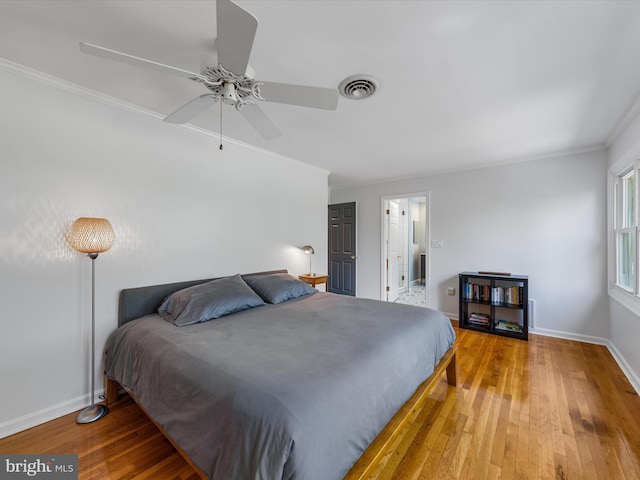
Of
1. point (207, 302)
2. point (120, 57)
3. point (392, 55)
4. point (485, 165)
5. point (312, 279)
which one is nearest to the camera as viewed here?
point (120, 57)

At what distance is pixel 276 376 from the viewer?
1.21m

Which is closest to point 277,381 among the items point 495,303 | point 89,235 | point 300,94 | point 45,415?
point 300,94

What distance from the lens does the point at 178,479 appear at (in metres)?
1.44

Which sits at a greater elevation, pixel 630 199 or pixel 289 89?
pixel 289 89

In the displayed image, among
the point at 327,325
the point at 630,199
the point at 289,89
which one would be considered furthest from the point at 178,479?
the point at 630,199

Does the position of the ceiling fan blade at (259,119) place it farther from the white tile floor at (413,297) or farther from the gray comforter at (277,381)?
the white tile floor at (413,297)

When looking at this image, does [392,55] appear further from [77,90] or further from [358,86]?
[77,90]

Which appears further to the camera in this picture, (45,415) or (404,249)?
(404,249)

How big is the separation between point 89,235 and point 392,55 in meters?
2.34

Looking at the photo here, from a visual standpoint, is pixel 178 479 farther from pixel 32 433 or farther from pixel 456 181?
pixel 456 181

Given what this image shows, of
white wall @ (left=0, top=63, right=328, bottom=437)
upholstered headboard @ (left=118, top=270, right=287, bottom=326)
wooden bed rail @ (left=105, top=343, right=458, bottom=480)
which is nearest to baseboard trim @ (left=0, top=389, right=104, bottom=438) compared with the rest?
white wall @ (left=0, top=63, right=328, bottom=437)

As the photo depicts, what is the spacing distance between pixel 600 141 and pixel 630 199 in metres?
0.77

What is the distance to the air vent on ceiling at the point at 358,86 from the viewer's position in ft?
6.11

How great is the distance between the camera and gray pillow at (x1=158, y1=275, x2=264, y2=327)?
2109mm
